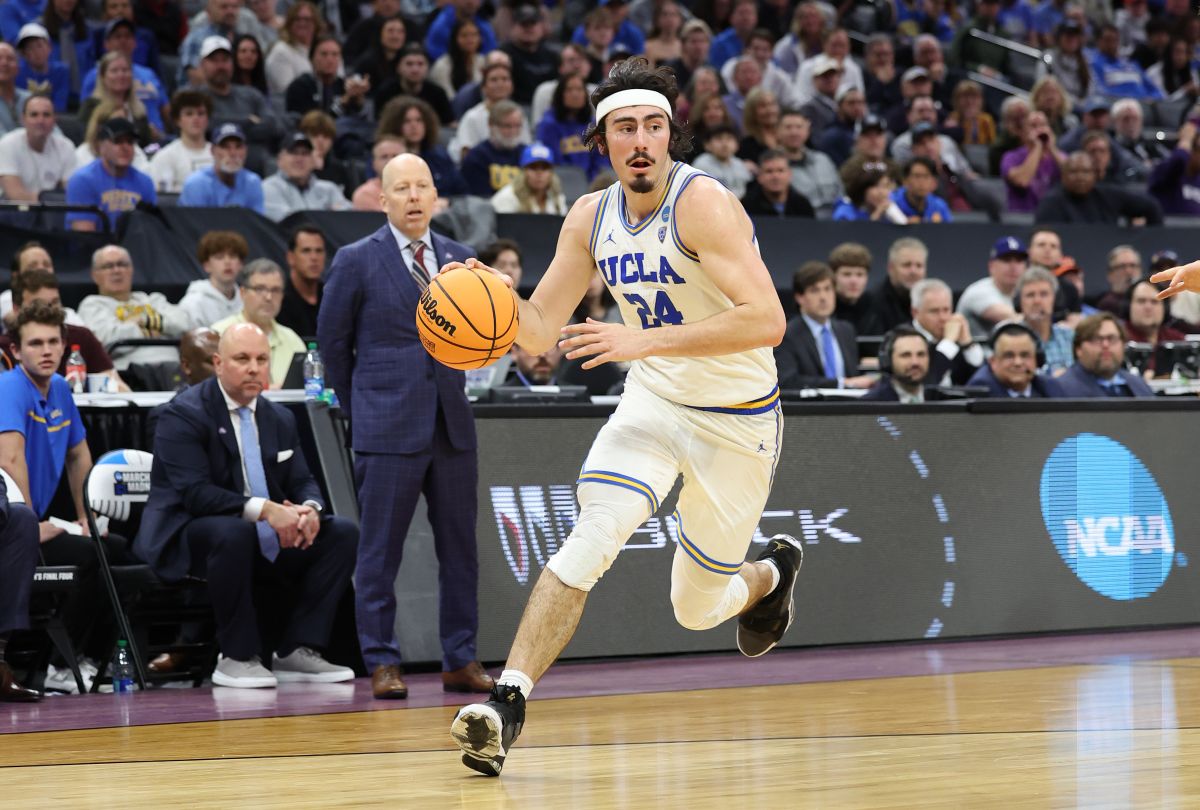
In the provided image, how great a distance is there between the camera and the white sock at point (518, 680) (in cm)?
539

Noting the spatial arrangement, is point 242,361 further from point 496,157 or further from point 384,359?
point 496,157

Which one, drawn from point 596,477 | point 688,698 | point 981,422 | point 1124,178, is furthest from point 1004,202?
point 596,477

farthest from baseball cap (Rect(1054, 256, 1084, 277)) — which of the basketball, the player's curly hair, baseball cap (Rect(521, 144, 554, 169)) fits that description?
the basketball

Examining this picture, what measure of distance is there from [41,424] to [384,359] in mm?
2004

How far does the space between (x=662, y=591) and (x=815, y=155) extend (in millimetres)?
7880

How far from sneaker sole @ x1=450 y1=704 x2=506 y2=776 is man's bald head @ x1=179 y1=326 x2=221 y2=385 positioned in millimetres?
4622

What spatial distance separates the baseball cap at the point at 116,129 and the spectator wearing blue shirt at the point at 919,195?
6618 millimetres

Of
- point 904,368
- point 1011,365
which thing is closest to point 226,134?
point 904,368

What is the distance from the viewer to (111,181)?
12359mm

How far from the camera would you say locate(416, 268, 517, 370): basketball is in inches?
219

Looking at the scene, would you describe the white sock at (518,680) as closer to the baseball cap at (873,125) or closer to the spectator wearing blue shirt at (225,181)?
the spectator wearing blue shirt at (225,181)

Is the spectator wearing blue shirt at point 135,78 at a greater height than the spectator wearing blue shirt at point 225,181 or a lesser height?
greater

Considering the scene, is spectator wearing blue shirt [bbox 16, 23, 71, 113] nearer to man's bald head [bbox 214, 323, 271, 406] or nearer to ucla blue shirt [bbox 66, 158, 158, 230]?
ucla blue shirt [bbox 66, 158, 158, 230]

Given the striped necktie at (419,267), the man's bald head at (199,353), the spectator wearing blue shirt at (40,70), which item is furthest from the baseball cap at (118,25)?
the striped necktie at (419,267)
